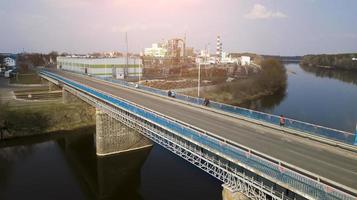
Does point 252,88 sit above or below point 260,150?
below

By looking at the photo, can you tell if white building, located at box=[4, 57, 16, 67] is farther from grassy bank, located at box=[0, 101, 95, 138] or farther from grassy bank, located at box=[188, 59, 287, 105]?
grassy bank, located at box=[188, 59, 287, 105]

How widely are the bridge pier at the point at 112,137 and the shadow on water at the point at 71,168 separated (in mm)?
904

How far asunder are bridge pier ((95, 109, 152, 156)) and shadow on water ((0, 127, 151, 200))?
904 millimetres

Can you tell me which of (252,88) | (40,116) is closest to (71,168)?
(40,116)

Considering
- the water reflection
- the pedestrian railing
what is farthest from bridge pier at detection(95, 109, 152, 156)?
the pedestrian railing

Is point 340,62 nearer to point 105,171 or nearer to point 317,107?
point 317,107

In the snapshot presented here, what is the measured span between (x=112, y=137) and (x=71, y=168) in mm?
5626

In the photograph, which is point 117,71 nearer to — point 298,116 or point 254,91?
point 254,91

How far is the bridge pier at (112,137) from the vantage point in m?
32.5

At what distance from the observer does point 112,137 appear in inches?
1298

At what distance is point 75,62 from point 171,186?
257ft

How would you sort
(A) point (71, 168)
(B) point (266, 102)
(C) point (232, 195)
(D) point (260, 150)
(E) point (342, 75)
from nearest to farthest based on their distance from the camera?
(C) point (232, 195) → (D) point (260, 150) → (A) point (71, 168) → (B) point (266, 102) → (E) point (342, 75)

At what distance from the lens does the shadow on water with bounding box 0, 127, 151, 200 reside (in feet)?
83.4

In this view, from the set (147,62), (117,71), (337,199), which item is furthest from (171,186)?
(147,62)
